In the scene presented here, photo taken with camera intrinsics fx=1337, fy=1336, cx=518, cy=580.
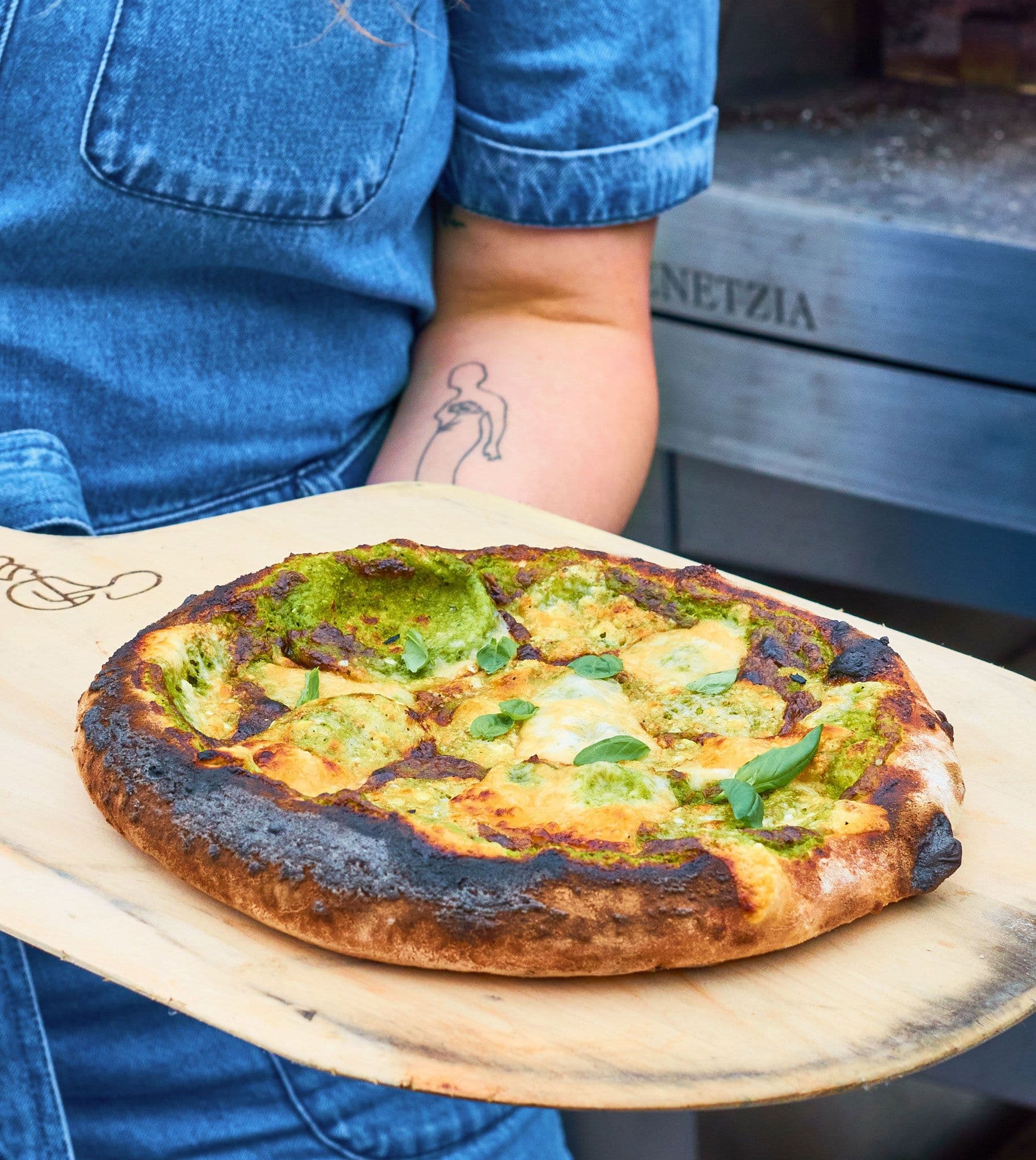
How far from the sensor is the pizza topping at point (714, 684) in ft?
3.99

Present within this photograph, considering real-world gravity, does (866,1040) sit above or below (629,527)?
above

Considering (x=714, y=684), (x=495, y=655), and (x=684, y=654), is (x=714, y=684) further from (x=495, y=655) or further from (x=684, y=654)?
(x=495, y=655)

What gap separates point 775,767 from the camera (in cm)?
108

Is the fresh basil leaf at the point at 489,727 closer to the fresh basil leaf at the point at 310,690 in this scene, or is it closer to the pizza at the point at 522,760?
the pizza at the point at 522,760

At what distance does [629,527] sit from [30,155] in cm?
189

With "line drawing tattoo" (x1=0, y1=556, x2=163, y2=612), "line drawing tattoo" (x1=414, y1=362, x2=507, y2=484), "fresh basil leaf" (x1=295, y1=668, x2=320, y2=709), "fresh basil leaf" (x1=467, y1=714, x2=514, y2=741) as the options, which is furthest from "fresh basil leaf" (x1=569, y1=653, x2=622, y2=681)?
"line drawing tattoo" (x1=414, y1=362, x2=507, y2=484)

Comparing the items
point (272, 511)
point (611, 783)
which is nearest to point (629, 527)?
point (272, 511)

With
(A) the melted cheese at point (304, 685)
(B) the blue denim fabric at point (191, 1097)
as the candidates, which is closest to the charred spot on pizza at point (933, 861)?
(A) the melted cheese at point (304, 685)

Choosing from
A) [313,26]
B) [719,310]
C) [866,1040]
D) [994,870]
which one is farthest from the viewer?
[719,310]

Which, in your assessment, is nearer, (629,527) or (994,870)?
(994,870)

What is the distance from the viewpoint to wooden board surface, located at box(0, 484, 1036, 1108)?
0.83 metres

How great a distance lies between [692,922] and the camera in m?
0.93

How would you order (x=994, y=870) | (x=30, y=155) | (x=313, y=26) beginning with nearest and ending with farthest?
1. (x=994, y=870)
2. (x=30, y=155)
3. (x=313, y=26)

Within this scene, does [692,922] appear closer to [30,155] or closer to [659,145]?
[30,155]
